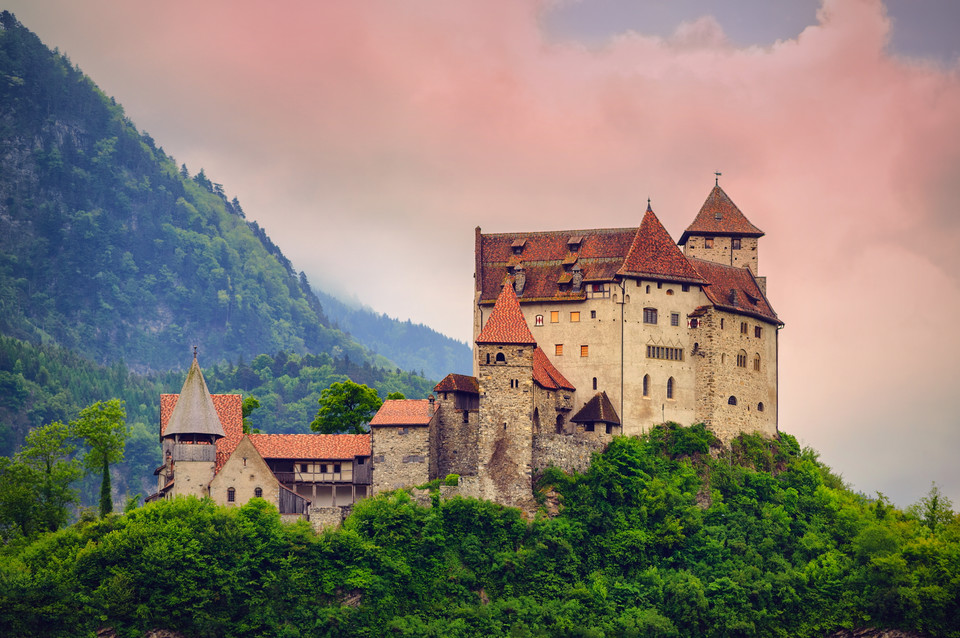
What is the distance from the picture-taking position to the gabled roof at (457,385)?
9450 cm

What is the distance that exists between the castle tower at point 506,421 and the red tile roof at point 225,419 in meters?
15.8

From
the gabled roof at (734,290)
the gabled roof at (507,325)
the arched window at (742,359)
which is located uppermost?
the gabled roof at (734,290)

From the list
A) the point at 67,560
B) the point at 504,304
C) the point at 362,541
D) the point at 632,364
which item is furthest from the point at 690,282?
the point at 67,560

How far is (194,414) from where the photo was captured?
9206 centimetres

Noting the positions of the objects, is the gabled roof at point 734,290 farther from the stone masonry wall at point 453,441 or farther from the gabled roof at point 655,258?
the stone masonry wall at point 453,441

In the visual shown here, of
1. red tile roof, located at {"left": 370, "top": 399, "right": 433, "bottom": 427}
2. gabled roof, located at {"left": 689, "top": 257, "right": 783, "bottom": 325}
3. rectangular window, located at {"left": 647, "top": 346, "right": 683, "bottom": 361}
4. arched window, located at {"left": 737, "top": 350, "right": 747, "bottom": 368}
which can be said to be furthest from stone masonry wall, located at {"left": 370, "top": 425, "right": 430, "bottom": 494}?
arched window, located at {"left": 737, "top": 350, "right": 747, "bottom": 368}

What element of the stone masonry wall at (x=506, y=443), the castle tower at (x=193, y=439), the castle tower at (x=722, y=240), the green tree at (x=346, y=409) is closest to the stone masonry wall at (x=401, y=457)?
the stone masonry wall at (x=506, y=443)

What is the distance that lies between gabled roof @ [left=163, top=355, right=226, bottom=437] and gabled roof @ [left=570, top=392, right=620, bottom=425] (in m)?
24.1

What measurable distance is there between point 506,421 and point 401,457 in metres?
7.14

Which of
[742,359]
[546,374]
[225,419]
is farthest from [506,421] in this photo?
[742,359]

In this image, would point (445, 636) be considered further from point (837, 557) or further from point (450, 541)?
point (837, 557)

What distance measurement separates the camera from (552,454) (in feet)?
308

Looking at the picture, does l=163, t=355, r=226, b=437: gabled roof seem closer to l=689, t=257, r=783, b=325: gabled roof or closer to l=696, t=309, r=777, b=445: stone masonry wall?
l=696, t=309, r=777, b=445: stone masonry wall

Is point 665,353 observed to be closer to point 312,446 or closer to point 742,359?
point 742,359
